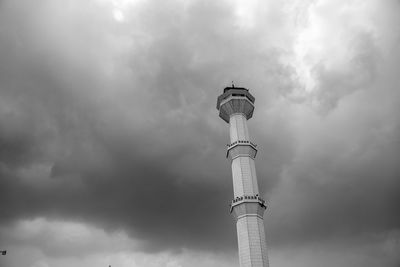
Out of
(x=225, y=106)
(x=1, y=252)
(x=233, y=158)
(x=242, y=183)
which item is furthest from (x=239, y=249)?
(x=1, y=252)

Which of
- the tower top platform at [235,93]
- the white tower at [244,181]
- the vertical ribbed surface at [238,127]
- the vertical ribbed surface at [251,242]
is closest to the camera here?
the vertical ribbed surface at [251,242]

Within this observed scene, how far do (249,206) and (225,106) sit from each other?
23.9m

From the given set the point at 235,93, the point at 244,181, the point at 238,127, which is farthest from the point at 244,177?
the point at 235,93

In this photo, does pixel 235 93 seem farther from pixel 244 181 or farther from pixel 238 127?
pixel 244 181

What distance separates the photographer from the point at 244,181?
6756 centimetres

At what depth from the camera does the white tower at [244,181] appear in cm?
6069

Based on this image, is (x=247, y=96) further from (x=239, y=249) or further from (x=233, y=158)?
(x=239, y=249)

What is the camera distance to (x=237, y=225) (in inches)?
2544

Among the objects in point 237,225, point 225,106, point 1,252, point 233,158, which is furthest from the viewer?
point 1,252

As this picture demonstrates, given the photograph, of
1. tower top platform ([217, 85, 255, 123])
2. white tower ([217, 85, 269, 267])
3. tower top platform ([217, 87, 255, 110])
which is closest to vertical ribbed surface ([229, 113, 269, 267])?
white tower ([217, 85, 269, 267])

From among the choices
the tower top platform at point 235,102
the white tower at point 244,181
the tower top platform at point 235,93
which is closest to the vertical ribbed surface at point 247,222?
the white tower at point 244,181

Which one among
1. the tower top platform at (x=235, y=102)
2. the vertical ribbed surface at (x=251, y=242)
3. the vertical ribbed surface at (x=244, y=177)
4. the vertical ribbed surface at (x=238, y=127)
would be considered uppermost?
the tower top platform at (x=235, y=102)

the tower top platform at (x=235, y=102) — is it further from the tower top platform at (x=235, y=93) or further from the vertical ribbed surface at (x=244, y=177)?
the vertical ribbed surface at (x=244, y=177)

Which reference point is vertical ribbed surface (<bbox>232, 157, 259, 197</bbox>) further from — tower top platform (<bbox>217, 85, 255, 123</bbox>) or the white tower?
tower top platform (<bbox>217, 85, 255, 123</bbox>)
